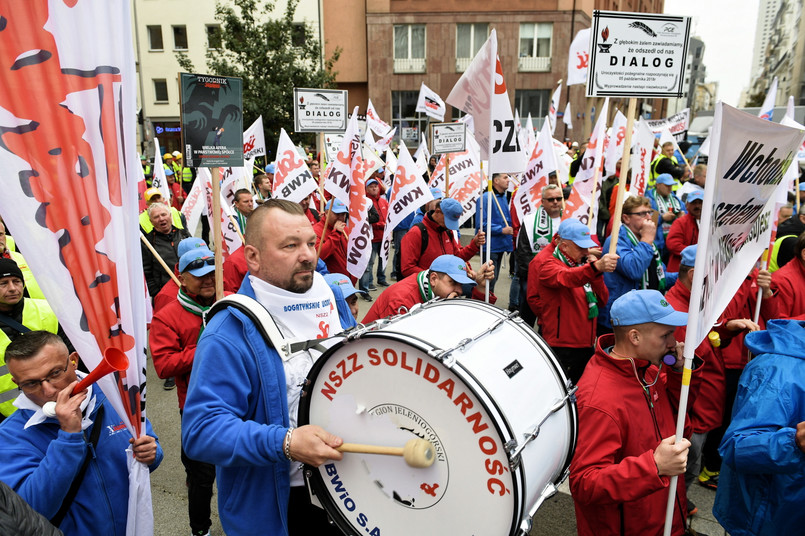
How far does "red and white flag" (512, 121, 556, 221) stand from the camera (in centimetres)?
794

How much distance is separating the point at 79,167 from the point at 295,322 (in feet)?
2.97

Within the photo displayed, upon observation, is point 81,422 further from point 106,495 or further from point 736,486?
point 736,486

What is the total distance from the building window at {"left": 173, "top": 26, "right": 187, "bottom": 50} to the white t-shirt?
37.1 metres

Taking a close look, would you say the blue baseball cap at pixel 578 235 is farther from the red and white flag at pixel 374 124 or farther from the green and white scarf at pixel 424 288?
the red and white flag at pixel 374 124

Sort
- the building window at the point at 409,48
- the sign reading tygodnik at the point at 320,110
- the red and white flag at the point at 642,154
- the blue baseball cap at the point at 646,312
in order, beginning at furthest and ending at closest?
the building window at the point at 409,48
the red and white flag at the point at 642,154
the sign reading tygodnik at the point at 320,110
the blue baseball cap at the point at 646,312

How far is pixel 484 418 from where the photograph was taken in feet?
5.49

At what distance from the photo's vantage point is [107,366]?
1655mm

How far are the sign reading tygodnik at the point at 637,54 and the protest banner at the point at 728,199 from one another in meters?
1.80

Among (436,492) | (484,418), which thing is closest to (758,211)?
(484,418)

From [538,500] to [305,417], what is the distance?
856mm

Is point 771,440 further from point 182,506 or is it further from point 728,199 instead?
point 182,506

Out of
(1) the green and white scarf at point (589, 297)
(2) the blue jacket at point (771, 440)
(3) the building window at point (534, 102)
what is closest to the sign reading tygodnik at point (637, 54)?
(1) the green and white scarf at point (589, 297)

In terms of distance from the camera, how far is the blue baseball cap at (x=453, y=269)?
3727 mm

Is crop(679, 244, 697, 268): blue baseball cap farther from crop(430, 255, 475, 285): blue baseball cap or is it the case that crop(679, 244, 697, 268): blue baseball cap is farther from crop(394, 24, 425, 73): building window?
crop(394, 24, 425, 73): building window
